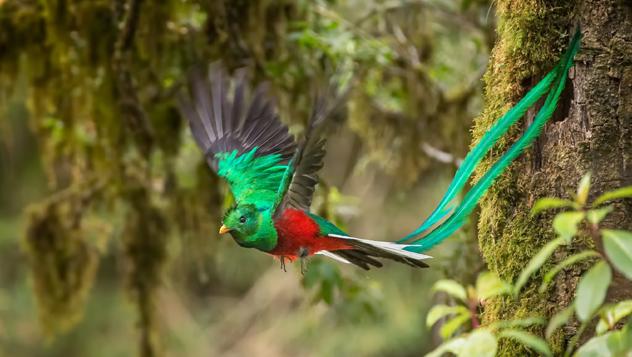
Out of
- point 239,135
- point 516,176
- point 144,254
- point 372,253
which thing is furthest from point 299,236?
point 144,254

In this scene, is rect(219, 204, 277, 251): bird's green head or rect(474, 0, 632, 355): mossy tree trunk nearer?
rect(474, 0, 632, 355): mossy tree trunk

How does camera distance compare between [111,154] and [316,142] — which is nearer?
[316,142]

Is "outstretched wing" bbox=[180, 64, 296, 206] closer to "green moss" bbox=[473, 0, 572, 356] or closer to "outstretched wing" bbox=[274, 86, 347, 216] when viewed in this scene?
"outstretched wing" bbox=[274, 86, 347, 216]

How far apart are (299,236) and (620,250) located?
177 cm

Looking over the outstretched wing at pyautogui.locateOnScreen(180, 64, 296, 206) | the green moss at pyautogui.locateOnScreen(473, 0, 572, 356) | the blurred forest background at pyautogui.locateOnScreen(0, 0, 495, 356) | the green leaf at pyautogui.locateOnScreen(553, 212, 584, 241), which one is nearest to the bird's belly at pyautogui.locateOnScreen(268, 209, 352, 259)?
the outstretched wing at pyautogui.locateOnScreen(180, 64, 296, 206)

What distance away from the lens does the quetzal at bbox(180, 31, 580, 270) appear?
221 cm

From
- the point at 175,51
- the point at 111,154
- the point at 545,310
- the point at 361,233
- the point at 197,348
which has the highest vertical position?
the point at 545,310

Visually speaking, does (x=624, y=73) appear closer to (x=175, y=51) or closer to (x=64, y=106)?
(x=175, y=51)

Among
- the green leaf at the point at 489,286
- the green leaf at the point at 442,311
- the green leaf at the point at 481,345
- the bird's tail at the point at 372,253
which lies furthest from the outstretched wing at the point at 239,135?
the green leaf at the point at 481,345

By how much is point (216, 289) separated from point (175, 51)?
22.9 ft

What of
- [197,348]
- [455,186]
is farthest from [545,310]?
[197,348]

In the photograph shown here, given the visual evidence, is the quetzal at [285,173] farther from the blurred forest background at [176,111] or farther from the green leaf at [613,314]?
the green leaf at [613,314]

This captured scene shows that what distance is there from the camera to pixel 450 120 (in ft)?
15.9

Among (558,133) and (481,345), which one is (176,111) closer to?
(558,133)
